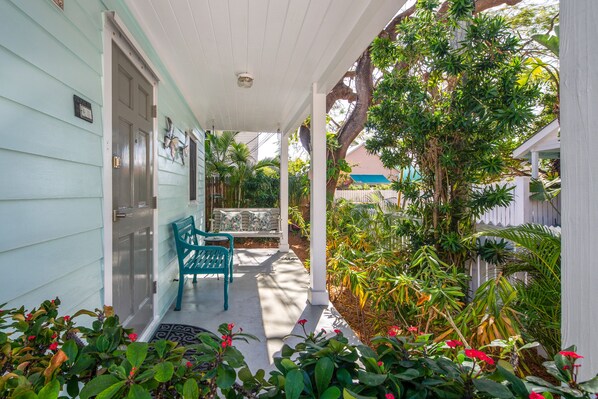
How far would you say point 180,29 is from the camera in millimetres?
2498

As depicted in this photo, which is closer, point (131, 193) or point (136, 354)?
point (136, 354)

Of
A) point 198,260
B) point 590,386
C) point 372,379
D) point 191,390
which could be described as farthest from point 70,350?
point 198,260

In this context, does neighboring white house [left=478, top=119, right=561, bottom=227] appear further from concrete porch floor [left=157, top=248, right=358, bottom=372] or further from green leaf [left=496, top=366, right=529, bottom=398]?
green leaf [left=496, top=366, right=529, bottom=398]

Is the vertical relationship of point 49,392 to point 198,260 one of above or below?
above

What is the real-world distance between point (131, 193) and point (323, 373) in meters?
2.15

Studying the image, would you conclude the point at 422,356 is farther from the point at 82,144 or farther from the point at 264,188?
the point at 264,188

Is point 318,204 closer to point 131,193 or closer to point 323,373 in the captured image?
point 131,193

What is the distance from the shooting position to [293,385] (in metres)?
0.53

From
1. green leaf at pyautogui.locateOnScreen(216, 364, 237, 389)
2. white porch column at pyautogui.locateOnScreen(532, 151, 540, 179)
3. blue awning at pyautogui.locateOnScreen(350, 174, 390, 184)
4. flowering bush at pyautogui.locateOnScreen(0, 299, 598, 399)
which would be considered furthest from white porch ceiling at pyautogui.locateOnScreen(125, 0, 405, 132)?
blue awning at pyautogui.locateOnScreen(350, 174, 390, 184)

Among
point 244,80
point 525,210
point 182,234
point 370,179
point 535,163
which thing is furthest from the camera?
point 370,179

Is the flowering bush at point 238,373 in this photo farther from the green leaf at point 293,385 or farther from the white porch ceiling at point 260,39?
the white porch ceiling at point 260,39

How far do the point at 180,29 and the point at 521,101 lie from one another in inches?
101

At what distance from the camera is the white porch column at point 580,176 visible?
0.70 meters

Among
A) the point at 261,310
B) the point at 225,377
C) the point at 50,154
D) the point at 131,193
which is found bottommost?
the point at 261,310
